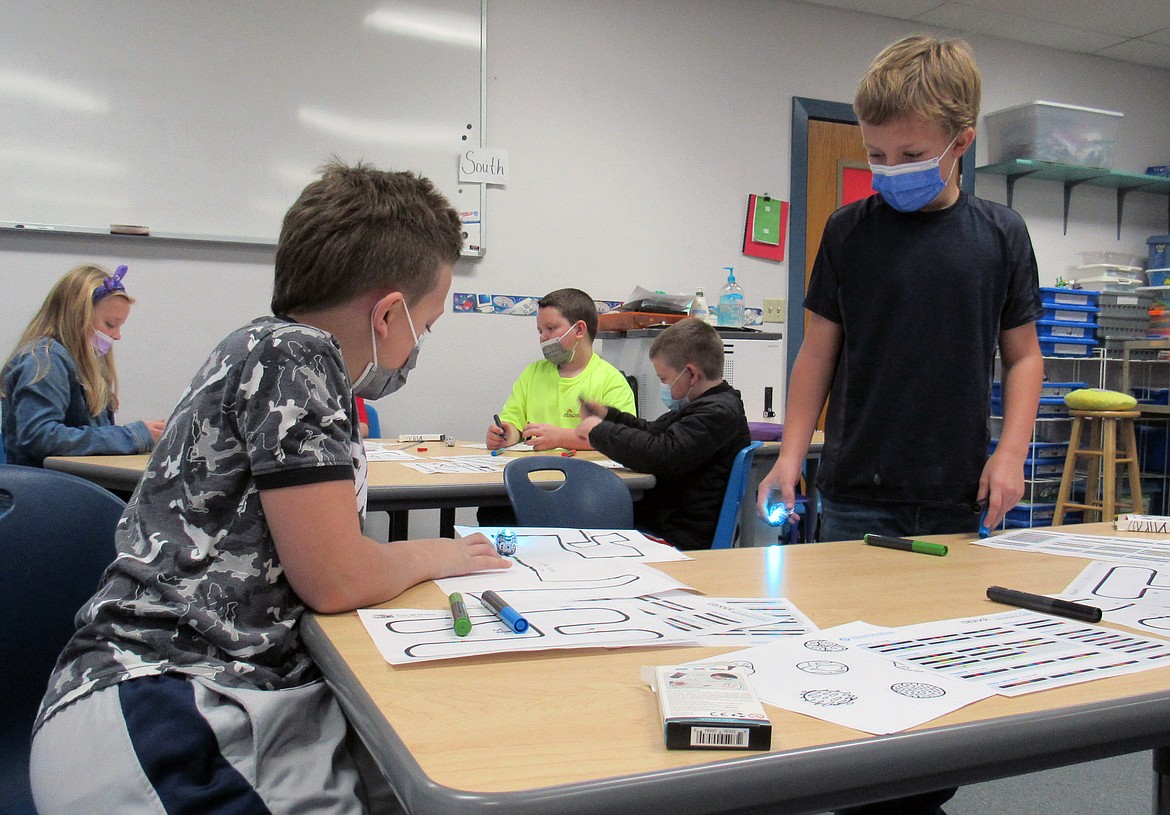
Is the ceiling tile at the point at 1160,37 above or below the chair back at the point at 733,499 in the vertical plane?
above

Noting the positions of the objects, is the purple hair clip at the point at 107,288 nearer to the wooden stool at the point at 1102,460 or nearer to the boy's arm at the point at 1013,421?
the boy's arm at the point at 1013,421

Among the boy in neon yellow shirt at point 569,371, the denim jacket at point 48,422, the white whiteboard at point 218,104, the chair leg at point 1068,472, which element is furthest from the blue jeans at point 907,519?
the chair leg at point 1068,472

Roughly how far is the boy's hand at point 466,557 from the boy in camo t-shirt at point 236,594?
0.04 metres

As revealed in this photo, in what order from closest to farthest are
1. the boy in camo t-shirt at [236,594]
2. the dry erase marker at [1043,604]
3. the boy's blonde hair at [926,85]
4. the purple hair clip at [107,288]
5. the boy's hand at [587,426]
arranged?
the boy in camo t-shirt at [236,594]
the dry erase marker at [1043,604]
the boy's blonde hair at [926,85]
the boy's hand at [587,426]
the purple hair clip at [107,288]

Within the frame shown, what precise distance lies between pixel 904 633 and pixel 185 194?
3.35m

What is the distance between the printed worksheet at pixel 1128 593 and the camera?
0.90 metres

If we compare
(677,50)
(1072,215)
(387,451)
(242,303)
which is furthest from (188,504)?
(1072,215)

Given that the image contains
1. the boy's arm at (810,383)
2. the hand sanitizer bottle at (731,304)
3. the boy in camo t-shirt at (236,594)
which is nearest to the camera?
the boy in camo t-shirt at (236,594)

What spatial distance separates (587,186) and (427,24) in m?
0.99

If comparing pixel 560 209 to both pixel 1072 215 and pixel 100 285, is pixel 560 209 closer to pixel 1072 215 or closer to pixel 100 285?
pixel 100 285

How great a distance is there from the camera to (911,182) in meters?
1.34

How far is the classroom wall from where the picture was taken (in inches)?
135

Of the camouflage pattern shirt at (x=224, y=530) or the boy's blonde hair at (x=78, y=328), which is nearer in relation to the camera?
the camouflage pattern shirt at (x=224, y=530)

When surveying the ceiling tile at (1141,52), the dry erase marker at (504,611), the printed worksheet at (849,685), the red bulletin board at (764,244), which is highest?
the ceiling tile at (1141,52)
